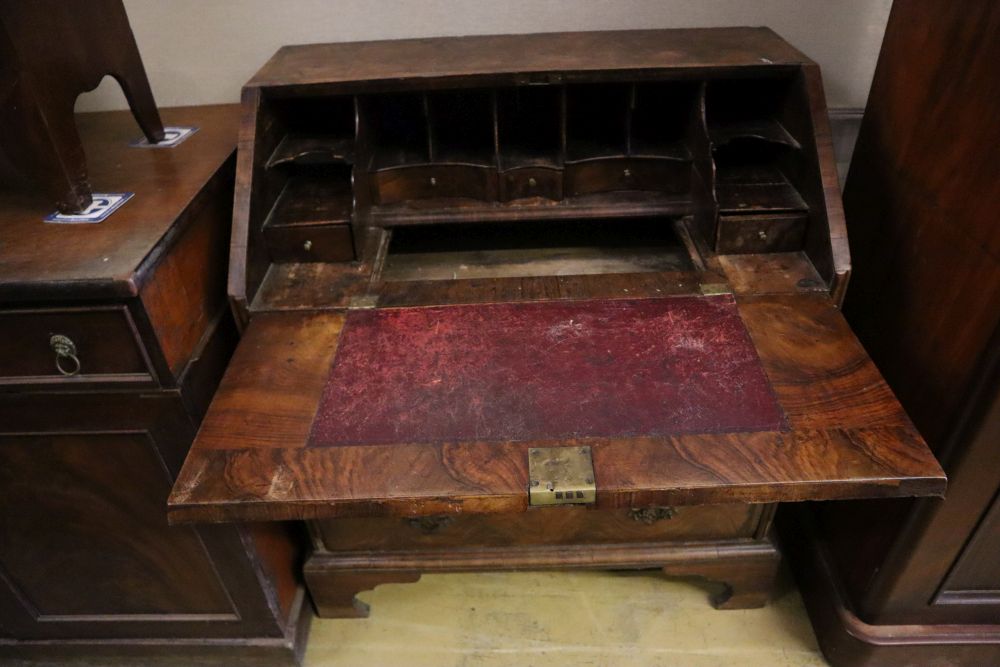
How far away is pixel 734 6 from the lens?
1498 millimetres

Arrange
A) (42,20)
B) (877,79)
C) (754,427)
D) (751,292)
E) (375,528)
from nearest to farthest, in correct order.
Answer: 1. (754,427)
2. (42,20)
3. (751,292)
4. (877,79)
5. (375,528)

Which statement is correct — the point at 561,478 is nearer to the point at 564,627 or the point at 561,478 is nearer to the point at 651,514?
the point at 651,514

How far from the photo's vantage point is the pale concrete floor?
156cm

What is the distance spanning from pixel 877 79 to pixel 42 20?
1.46 meters

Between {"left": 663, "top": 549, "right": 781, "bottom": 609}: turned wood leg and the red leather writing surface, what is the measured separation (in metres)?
0.67

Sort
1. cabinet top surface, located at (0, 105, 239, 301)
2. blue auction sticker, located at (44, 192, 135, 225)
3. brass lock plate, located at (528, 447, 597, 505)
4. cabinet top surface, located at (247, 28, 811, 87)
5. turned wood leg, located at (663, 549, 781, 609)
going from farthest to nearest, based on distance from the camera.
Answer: turned wood leg, located at (663, 549, 781, 609), cabinet top surface, located at (247, 28, 811, 87), blue auction sticker, located at (44, 192, 135, 225), cabinet top surface, located at (0, 105, 239, 301), brass lock plate, located at (528, 447, 597, 505)

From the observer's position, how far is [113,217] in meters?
1.12

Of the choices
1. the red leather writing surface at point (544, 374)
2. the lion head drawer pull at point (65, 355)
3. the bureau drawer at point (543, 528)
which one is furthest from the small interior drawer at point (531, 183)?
the lion head drawer pull at point (65, 355)

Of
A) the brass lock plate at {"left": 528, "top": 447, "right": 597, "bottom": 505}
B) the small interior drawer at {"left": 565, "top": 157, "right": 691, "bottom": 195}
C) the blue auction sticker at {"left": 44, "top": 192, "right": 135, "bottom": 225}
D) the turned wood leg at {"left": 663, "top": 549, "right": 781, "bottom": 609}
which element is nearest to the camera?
the brass lock plate at {"left": 528, "top": 447, "right": 597, "bottom": 505}

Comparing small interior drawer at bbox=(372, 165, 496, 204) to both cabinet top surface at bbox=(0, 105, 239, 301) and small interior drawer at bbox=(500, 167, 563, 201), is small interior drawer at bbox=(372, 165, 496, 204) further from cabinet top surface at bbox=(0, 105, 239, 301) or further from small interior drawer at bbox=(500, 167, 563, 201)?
cabinet top surface at bbox=(0, 105, 239, 301)

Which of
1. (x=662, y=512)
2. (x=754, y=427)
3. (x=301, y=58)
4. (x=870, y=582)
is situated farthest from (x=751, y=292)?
(x=301, y=58)

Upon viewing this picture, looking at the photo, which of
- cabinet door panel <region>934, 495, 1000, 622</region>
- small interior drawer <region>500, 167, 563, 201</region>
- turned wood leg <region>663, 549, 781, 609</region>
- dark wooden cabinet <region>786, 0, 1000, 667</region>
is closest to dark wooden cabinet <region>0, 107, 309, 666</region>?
small interior drawer <region>500, 167, 563, 201</region>

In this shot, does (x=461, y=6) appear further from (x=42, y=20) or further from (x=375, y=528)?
(x=375, y=528)

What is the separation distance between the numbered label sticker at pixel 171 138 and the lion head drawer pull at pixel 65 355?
1.73 feet
